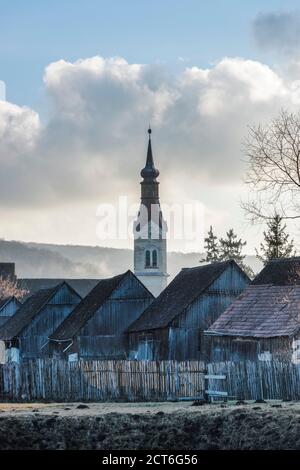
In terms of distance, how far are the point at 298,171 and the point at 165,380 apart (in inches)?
452

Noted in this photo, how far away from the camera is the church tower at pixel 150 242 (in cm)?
15112

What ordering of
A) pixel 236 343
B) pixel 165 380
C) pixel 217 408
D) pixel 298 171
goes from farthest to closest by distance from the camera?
pixel 236 343
pixel 165 380
pixel 298 171
pixel 217 408

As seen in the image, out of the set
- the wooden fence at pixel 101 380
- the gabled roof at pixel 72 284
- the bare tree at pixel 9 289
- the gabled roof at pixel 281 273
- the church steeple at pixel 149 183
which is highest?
the church steeple at pixel 149 183

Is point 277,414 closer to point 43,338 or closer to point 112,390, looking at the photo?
point 112,390

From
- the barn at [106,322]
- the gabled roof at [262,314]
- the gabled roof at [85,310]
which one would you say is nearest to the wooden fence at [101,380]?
the gabled roof at [262,314]

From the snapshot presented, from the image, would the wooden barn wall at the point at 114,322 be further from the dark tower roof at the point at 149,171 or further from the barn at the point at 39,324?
the dark tower roof at the point at 149,171

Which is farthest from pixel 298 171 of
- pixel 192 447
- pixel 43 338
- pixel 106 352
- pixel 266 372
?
pixel 43 338

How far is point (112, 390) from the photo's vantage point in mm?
54656

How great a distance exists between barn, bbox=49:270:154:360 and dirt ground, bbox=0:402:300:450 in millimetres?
29804

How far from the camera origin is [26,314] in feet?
260

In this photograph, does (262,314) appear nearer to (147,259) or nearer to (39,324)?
(39,324)

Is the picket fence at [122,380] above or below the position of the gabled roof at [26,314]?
below

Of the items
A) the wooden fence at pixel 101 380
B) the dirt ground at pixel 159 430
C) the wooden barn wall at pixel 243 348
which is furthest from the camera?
the wooden barn wall at pixel 243 348
